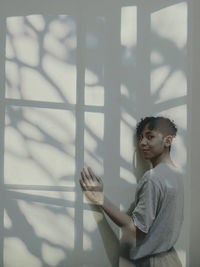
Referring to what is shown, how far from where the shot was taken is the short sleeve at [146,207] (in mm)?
1641

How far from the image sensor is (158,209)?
1.65 meters

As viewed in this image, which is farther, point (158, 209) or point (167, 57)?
point (167, 57)

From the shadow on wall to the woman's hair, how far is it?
0.10 ft

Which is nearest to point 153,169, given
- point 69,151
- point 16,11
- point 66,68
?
point 69,151

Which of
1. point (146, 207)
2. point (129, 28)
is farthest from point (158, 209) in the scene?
point (129, 28)

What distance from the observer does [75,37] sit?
1.73m

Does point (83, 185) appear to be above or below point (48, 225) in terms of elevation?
above

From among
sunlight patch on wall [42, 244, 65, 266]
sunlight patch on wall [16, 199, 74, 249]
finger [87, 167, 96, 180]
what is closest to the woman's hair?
finger [87, 167, 96, 180]

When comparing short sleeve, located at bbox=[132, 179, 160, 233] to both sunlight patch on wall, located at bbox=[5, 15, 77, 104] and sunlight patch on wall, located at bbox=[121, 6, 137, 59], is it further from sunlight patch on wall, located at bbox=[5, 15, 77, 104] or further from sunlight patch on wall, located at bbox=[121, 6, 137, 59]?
sunlight patch on wall, located at bbox=[121, 6, 137, 59]

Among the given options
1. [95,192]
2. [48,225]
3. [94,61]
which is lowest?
[48,225]

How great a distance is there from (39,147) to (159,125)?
1.81 feet

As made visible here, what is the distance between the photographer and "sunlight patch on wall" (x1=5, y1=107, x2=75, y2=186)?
1.70 metres

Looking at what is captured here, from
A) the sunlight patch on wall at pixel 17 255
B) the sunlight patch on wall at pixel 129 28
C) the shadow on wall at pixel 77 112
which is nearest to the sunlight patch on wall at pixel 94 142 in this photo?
the shadow on wall at pixel 77 112

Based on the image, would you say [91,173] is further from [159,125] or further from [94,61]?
[94,61]
